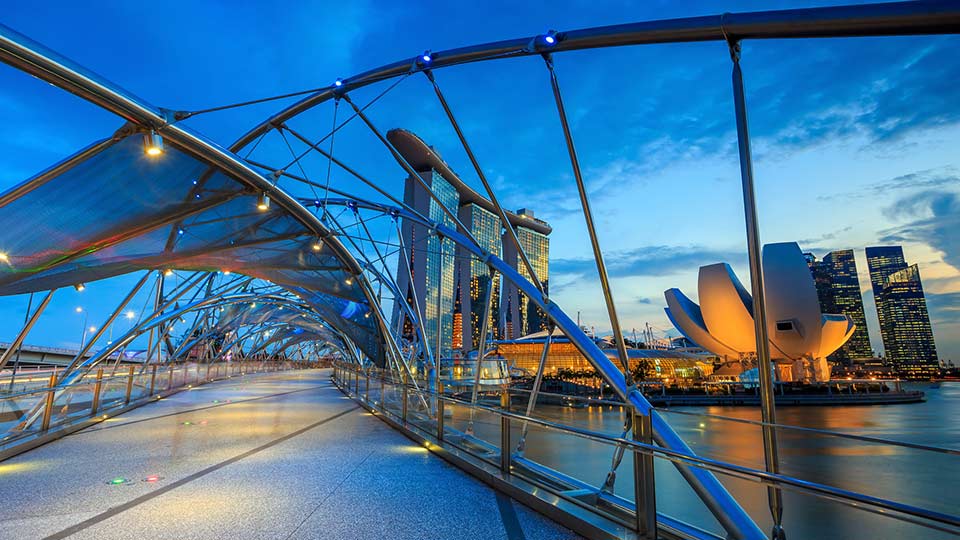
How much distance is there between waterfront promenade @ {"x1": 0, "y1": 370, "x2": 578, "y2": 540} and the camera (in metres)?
4.50

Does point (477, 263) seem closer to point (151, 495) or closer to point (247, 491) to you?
point (247, 491)

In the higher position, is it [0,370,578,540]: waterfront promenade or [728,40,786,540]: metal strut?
[728,40,786,540]: metal strut

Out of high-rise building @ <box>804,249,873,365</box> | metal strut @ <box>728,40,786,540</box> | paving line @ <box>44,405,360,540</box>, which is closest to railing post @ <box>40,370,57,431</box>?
paving line @ <box>44,405,360,540</box>

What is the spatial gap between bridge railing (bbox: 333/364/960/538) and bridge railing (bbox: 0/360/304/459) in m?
6.38

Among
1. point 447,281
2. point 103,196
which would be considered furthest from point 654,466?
point 447,281

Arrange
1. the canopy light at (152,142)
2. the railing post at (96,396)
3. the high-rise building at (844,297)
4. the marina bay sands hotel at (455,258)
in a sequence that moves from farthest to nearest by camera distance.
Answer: the high-rise building at (844,297) → the marina bay sands hotel at (455,258) → the railing post at (96,396) → the canopy light at (152,142)

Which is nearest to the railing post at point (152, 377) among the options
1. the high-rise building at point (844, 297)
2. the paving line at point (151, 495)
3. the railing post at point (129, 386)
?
the railing post at point (129, 386)

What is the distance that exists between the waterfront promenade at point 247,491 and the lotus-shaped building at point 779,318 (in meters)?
51.8

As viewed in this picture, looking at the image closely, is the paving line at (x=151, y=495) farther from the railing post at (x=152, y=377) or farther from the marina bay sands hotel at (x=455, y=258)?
the marina bay sands hotel at (x=455, y=258)

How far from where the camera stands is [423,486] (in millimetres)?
6059

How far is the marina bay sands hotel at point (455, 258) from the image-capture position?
100 m

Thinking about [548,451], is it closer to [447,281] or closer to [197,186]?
[197,186]

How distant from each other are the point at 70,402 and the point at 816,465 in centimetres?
2283

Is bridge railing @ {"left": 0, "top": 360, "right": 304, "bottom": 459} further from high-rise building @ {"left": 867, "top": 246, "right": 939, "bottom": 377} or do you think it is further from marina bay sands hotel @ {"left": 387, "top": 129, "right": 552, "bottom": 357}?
high-rise building @ {"left": 867, "top": 246, "right": 939, "bottom": 377}
